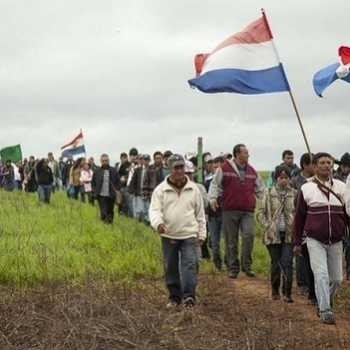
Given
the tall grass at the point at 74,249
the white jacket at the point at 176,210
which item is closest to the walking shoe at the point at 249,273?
the tall grass at the point at 74,249

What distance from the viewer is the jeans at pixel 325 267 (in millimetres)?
8422

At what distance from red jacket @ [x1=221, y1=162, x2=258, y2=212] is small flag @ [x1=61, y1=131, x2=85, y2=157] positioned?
50.2 ft

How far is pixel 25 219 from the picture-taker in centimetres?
→ 1605

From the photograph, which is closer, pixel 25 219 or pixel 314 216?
pixel 314 216

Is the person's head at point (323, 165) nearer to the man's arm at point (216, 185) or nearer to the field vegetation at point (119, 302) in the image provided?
the field vegetation at point (119, 302)

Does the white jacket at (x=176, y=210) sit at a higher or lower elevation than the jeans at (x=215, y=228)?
higher

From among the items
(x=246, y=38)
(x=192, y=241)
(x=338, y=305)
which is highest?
(x=246, y=38)

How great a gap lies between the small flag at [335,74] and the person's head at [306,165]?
1.01m

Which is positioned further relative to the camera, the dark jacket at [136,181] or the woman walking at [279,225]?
the dark jacket at [136,181]

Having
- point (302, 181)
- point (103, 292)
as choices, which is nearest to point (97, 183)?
point (302, 181)

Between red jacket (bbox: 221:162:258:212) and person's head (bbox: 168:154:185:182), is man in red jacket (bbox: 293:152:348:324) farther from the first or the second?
red jacket (bbox: 221:162:258:212)

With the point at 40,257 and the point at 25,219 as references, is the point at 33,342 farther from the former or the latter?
the point at 25,219

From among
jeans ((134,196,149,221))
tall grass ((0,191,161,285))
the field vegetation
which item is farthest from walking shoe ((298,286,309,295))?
jeans ((134,196,149,221))

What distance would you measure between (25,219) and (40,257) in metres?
4.98
